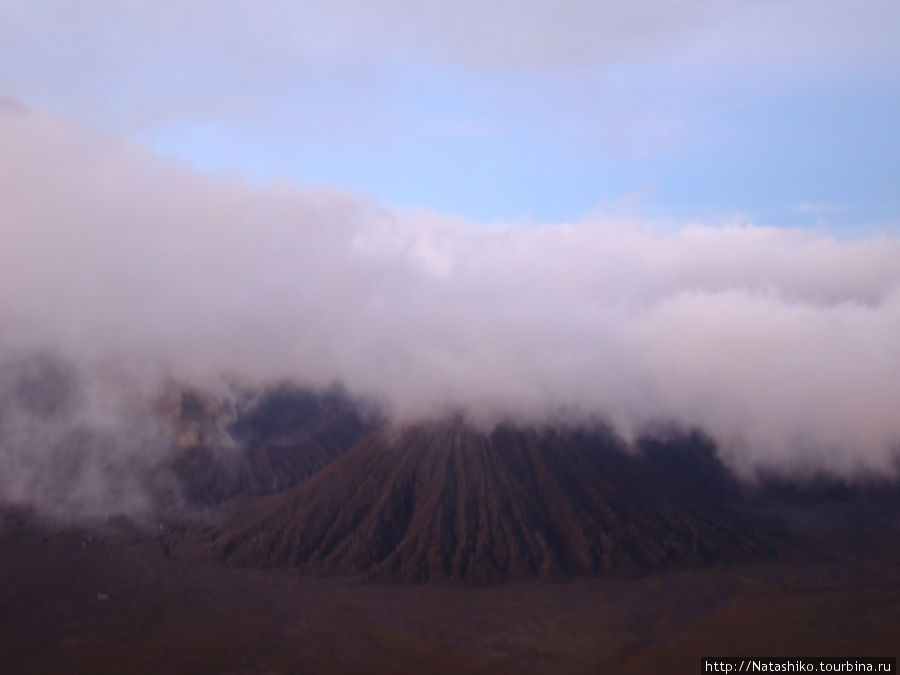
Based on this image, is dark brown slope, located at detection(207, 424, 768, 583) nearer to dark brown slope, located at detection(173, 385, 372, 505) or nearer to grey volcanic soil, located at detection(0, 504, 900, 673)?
grey volcanic soil, located at detection(0, 504, 900, 673)

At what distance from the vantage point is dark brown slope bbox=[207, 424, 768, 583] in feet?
183

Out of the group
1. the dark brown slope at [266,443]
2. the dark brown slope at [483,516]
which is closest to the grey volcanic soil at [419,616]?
the dark brown slope at [483,516]

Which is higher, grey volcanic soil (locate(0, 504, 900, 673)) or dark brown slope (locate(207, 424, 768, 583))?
dark brown slope (locate(207, 424, 768, 583))

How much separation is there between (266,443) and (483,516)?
39060 millimetres

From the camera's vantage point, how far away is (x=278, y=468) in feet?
270

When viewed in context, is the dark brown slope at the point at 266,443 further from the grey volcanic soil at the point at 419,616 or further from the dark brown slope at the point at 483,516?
the grey volcanic soil at the point at 419,616

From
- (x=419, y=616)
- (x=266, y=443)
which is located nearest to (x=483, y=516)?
(x=419, y=616)

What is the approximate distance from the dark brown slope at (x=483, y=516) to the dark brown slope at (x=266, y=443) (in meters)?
11.0

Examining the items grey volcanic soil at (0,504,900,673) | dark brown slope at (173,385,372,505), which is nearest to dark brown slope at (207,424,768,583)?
grey volcanic soil at (0,504,900,673)

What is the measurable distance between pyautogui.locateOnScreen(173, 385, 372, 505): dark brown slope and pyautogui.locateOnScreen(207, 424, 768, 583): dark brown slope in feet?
36.0

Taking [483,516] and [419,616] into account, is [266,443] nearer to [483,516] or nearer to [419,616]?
[483,516]

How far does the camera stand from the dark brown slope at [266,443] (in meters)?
78.2

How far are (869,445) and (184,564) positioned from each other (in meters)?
74.2

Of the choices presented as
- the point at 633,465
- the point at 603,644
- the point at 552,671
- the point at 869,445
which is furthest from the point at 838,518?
the point at 552,671
